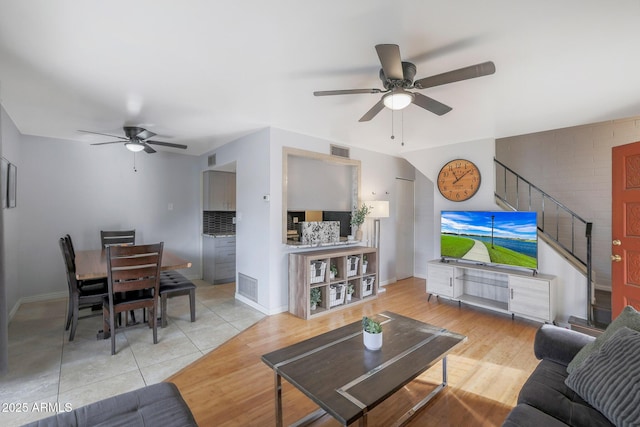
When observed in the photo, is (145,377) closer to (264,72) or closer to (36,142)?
(264,72)

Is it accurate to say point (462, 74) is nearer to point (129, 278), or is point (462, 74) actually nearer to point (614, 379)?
point (614, 379)

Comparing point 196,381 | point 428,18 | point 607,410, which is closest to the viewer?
point 607,410

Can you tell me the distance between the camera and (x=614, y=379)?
1.29 meters

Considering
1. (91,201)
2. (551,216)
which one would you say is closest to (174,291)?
(91,201)

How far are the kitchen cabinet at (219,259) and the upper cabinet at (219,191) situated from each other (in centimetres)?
61

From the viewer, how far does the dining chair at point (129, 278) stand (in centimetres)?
263

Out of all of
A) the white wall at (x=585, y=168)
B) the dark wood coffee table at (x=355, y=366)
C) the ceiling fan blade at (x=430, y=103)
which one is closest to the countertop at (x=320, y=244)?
the dark wood coffee table at (x=355, y=366)

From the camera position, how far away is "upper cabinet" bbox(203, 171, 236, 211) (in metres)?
5.36

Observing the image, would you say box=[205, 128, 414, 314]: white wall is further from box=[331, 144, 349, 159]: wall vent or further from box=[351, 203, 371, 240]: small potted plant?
box=[351, 203, 371, 240]: small potted plant

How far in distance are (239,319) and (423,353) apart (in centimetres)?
240

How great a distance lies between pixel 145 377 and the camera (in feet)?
7.53

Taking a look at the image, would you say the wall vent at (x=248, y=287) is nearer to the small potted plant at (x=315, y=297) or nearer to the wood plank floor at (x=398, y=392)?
the wood plank floor at (x=398, y=392)

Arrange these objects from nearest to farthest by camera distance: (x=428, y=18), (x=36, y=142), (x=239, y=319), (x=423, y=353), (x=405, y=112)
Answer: (x=428, y=18)
(x=423, y=353)
(x=405, y=112)
(x=239, y=319)
(x=36, y=142)

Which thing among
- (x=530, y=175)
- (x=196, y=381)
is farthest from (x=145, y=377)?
(x=530, y=175)
